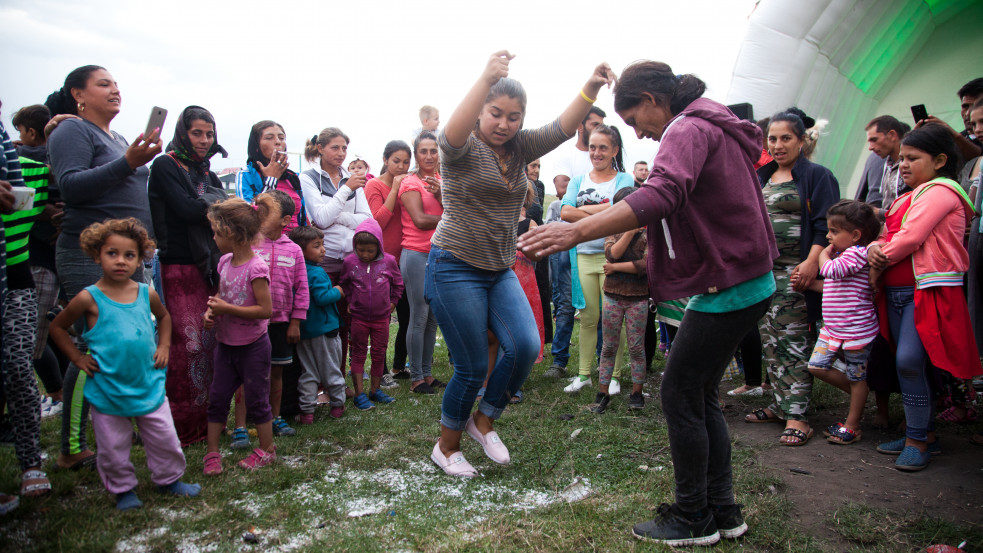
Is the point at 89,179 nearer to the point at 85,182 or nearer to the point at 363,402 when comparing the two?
the point at 85,182

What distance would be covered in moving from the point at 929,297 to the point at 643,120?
2238 millimetres

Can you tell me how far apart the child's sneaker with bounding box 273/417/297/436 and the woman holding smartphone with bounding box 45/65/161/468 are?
1098 mm

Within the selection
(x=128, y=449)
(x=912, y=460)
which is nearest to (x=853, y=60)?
(x=912, y=460)

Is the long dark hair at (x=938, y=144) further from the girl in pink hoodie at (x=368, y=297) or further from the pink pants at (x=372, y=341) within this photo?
the pink pants at (x=372, y=341)

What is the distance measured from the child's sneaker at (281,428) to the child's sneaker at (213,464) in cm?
73

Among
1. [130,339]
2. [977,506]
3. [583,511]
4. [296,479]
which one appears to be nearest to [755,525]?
[583,511]

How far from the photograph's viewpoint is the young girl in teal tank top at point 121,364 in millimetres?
2838

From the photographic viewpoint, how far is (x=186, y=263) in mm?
3783

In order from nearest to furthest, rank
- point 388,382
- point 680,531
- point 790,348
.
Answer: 1. point 680,531
2. point 790,348
3. point 388,382

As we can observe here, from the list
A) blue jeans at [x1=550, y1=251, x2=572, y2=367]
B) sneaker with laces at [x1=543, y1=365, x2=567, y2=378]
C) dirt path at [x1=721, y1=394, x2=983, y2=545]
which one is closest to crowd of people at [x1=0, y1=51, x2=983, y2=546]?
dirt path at [x1=721, y1=394, x2=983, y2=545]

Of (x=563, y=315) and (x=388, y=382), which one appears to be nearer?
(x=388, y=382)

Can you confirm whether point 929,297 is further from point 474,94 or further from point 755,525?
point 474,94

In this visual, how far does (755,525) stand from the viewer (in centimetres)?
267

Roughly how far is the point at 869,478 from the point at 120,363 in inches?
156
